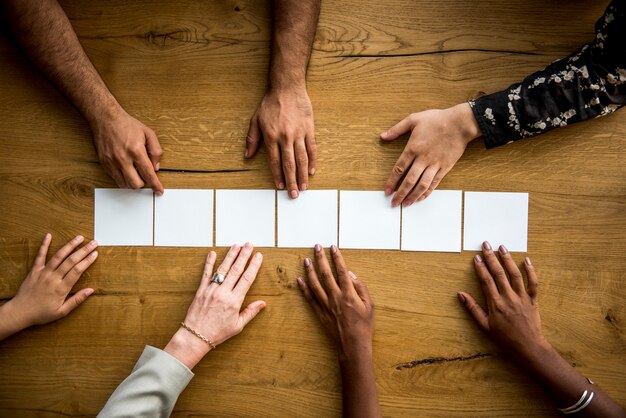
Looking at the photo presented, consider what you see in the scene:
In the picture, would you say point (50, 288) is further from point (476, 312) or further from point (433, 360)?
point (476, 312)

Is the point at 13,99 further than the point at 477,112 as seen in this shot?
Yes

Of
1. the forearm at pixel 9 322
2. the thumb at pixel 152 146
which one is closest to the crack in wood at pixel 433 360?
the thumb at pixel 152 146

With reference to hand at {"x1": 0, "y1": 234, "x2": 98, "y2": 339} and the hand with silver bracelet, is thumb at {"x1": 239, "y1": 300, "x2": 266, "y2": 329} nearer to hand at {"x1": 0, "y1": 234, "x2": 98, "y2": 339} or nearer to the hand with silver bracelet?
hand at {"x1": 0, "y1": 234, "x2": 98, "y2": 339}

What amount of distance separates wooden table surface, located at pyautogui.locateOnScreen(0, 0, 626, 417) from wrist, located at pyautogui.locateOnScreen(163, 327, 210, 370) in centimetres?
8

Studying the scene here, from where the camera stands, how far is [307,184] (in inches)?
51.3

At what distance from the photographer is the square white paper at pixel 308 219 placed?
1.31 meters

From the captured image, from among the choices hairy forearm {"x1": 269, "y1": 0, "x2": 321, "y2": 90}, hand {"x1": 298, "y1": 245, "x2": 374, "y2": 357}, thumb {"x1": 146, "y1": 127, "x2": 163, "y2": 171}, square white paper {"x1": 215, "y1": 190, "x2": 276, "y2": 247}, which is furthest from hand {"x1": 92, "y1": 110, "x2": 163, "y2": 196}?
hand {"x1": 298, "y1": 245, "x2": 374, "y2": 357}

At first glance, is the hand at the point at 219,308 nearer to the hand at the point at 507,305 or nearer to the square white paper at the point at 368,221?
the square white paper at the point at 368,221

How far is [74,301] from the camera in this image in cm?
130

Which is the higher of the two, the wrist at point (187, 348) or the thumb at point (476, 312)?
the thumb at point (476, 312)

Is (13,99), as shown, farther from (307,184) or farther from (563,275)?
(563,275)

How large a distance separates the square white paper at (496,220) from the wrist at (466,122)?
189 mm

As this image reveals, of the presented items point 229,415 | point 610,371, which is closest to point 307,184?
point 229,415

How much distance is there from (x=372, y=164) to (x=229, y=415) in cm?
92
